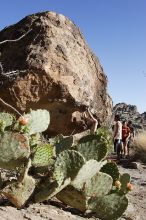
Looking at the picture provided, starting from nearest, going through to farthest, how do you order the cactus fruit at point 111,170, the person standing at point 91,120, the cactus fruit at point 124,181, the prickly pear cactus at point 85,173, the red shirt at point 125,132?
1. the prickly pear cactus at point 85,173
2. the cactus fruit at point 111,170
3. the cactus fruit at point 124,181
4. the person standing at point 91,120
5. the red shirt at point 125,132

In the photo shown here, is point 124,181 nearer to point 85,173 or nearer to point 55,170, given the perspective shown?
point 85,173

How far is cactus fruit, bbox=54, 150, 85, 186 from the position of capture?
205 inches

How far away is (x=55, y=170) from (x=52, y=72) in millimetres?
2445

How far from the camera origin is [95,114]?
8375 mm

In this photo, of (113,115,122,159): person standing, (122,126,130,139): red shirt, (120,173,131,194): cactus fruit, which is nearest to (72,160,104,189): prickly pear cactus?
(120,173,131,194): cactus fruit

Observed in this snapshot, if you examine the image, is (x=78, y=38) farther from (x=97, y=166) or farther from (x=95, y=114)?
(x=97, y=166)

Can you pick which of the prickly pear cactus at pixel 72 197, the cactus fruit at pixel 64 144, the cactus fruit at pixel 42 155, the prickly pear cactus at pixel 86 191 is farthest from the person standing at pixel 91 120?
the cactus fruit at pixel 42 155

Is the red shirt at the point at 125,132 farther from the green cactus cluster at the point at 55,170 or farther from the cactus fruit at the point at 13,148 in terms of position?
the cactus fruit at the point at 13,148

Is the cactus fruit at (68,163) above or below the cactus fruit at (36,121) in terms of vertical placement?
below

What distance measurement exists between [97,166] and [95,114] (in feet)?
9.77

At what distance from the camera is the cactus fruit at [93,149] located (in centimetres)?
562

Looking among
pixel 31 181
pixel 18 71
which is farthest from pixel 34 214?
pixel 18 71

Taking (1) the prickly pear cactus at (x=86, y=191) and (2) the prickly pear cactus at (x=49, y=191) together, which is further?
(1) the prickly pear cactus at (x=86, y=191)

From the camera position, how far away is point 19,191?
509 cm
